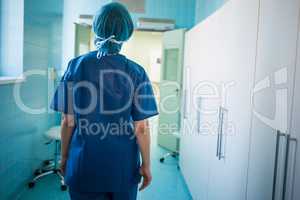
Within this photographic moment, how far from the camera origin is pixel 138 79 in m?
1.49

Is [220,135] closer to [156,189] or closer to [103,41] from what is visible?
[103,41]

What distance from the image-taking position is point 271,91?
1281mm

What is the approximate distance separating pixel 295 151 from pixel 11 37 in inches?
104

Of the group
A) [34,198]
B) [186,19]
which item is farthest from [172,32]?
[34,198]

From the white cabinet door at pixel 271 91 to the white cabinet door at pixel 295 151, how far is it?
31 mm

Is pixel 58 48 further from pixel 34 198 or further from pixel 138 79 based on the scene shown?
pixel 138 79

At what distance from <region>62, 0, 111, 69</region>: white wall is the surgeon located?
9.86 feet

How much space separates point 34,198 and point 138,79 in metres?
2.01

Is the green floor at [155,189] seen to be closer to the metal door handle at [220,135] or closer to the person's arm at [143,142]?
the metal door handle at [220,135]

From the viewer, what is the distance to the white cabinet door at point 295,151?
42.6 inches

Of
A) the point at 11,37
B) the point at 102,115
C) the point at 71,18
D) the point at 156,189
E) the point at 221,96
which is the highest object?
the point at 71,18

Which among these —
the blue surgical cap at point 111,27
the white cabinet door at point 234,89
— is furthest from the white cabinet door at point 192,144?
the blue surgical cap at point 111,27

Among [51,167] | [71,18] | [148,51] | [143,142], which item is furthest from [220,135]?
[148,51]

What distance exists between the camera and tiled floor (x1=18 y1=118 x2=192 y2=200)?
2.83m
